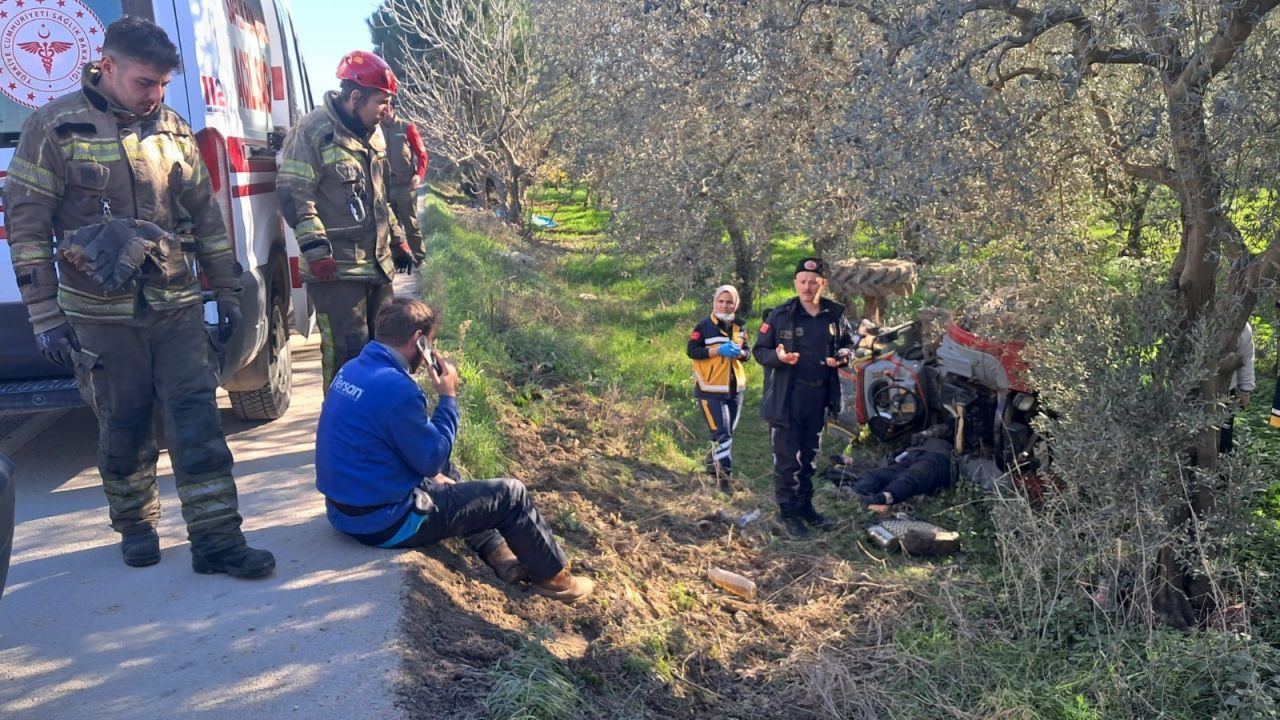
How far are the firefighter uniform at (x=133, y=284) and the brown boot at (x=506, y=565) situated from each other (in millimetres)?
1057

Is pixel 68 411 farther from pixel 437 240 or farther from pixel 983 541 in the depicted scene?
pixel 437 240

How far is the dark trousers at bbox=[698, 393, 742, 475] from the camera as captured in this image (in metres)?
7.29

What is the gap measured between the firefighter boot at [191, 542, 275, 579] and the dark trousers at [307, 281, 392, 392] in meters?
1.41

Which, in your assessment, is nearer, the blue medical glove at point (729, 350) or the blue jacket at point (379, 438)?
the blue jacket at point (379, 438)

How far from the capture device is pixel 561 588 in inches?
180

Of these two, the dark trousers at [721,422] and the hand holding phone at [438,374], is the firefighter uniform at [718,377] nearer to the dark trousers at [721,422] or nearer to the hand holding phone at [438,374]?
the dark trousers at [721,422]

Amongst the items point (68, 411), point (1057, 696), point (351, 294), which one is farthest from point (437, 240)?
point (1057, 696)

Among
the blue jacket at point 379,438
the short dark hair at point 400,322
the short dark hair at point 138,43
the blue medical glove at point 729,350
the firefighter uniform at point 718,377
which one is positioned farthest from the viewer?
the firefighter uniform at point 718,377

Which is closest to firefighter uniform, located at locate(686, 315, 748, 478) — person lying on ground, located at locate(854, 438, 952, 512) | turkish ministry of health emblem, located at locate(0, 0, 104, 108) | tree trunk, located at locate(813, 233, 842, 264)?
person lying on ground, located at locate(854, 438, 952, 512)

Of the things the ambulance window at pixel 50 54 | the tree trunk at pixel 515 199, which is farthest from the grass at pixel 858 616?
the tree trunk at pixel 515 199

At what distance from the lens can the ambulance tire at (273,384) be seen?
642cm

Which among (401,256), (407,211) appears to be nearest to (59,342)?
(401,256)

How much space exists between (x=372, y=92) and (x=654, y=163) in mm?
5831

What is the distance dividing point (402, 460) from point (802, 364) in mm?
2816
